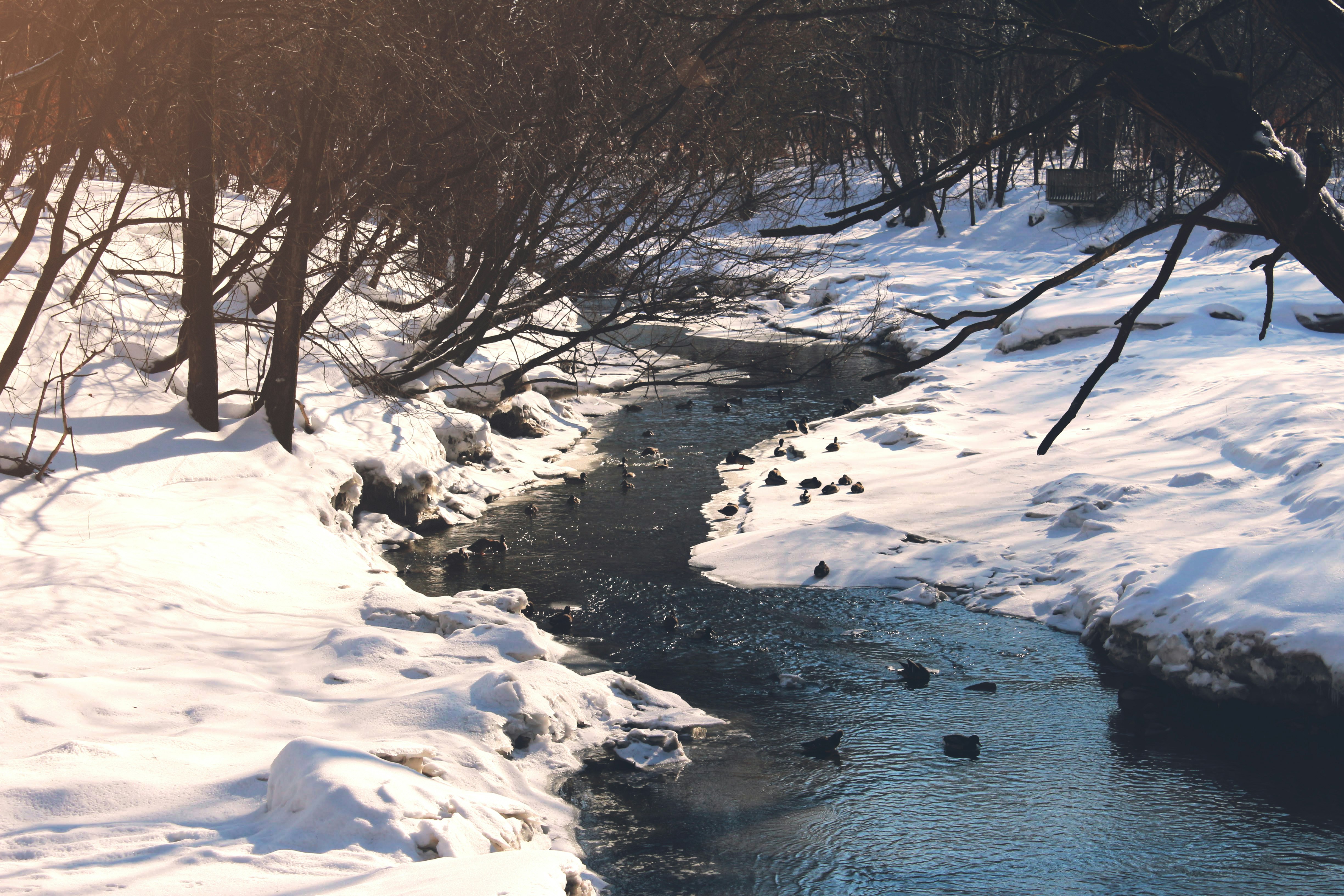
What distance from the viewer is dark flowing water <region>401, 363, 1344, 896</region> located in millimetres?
5215

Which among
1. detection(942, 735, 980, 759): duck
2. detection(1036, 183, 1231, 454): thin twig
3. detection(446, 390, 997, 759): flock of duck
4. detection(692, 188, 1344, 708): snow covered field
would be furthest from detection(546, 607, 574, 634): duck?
detection(1036, 183, 1231, 454): thin twig

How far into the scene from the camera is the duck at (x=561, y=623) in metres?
8.16

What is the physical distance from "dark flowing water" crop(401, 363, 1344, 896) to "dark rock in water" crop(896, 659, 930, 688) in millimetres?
90

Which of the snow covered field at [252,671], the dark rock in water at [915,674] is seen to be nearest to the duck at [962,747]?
the dark rock in water at [915,674]

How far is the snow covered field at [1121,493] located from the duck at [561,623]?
1699mm

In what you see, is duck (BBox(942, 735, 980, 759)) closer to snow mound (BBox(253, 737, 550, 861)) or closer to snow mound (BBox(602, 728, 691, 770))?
snow mound (BBox(602, 728, 691, 770))

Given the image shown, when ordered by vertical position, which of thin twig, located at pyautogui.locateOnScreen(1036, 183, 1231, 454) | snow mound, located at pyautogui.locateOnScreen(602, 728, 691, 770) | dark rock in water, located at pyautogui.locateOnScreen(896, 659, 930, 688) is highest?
thin twig, located at pyautogui.locateOnScreen(1036, 183, 1231, 454)

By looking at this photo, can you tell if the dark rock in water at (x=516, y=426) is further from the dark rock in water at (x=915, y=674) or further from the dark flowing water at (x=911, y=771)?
the dark rock in water at (x=915, y=674)

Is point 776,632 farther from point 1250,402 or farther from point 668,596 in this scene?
point 1250,402

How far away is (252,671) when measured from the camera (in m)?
6.29

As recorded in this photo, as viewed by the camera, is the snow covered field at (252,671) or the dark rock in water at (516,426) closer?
the snow covered field at (252,671)

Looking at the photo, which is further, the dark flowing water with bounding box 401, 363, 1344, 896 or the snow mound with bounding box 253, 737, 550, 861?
the dark flowing water with bounding box 401, 363, 1344, 896

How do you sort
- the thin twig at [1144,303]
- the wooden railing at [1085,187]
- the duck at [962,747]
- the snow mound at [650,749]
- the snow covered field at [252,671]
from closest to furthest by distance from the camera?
the thin twig at [1144,303], the snow covered field at [252,671], the snow mound at [650,749], the duck at [962,747], the wooden railing at [1085,187]

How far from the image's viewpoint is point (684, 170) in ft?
35.6
